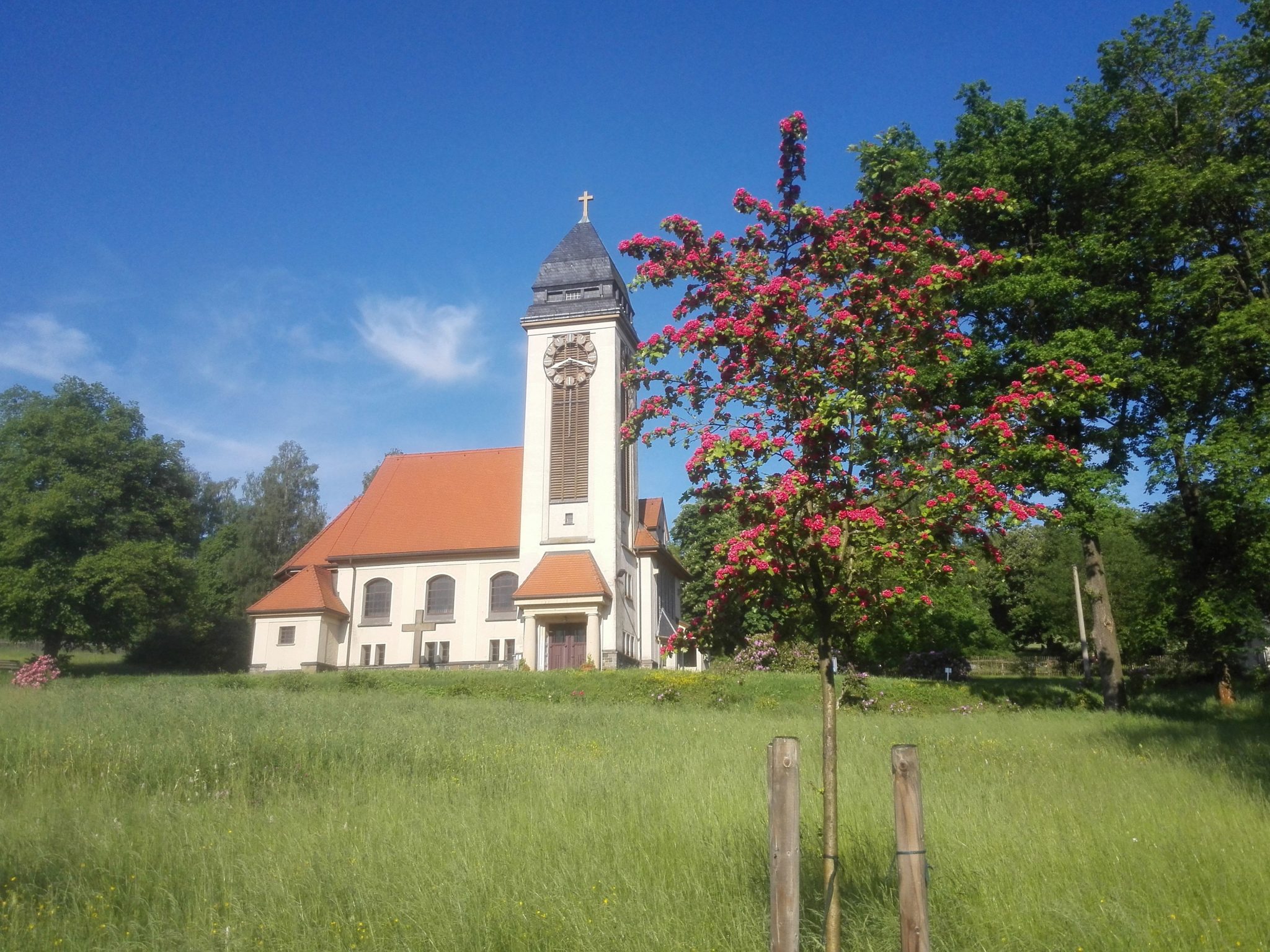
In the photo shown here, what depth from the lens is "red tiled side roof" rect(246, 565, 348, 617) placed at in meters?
37.4

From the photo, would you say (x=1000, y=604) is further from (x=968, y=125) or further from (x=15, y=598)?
(x=15, y=598)

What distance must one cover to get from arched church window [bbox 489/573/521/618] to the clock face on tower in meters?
8.72

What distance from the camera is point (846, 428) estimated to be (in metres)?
4.87

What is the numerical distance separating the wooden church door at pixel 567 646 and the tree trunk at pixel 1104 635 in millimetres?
19002

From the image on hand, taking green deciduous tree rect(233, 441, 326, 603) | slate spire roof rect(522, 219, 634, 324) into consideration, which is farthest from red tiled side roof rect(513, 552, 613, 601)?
green deciduous tree rect(233, 441, 326, 603)

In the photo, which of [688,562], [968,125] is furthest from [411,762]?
[688,562]

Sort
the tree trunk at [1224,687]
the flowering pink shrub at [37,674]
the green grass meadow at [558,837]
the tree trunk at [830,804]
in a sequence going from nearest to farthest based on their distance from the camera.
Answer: the tree trunk at [830,804] < the green grass meadow at [558,837] < the tree trunk at [1224,687] < the flowering pink shrub at [37,674]

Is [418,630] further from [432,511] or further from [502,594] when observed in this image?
[432,511]

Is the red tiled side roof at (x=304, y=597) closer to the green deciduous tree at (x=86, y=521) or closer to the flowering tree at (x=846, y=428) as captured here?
the green deciduous tree at (x=86, y=521)

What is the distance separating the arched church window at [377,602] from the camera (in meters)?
38.7

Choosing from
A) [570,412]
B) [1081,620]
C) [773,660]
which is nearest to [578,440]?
[570,412]

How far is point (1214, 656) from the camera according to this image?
23484mm

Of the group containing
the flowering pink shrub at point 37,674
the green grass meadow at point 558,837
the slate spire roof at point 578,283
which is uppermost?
the slate spire roof at point 578,283

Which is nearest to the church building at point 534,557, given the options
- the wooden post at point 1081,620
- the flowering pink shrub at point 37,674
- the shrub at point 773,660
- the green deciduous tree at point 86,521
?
the shrub at point 773,660
